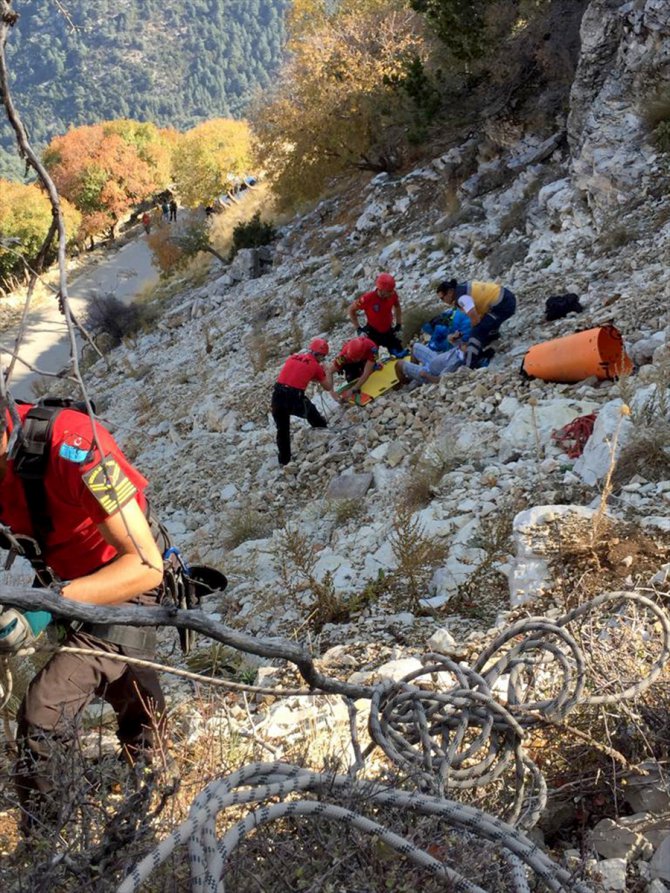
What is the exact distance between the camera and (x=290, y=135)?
16.8 m

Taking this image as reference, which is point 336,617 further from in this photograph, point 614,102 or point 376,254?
point 376,254

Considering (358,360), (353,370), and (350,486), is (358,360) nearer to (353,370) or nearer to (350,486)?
(353,370)

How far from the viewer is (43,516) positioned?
2164 mm

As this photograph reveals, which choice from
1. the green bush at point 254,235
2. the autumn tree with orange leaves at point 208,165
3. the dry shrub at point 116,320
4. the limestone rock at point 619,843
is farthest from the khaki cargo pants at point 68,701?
the autumn tree with orange leaves at point 208,165

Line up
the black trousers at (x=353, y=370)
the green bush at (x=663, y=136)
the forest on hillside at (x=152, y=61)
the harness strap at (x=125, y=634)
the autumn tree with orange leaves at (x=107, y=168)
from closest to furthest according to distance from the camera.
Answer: the harness strap at (x=125, y=634) < the black trousers at (x=353, y=370) < the green bush at (x=663, y=136) < the autumn tree with orange leaves at (x=107, y=168) < the forest on hillside at (x=152, y=61)

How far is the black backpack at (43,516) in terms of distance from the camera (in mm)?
2010

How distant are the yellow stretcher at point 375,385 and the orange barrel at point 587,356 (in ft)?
6.12

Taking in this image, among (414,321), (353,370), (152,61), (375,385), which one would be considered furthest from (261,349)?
(152,61)

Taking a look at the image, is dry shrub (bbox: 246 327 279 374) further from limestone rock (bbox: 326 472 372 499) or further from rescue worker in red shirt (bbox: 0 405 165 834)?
rescue worker in red shirt (bbox: 0 405 165 834)

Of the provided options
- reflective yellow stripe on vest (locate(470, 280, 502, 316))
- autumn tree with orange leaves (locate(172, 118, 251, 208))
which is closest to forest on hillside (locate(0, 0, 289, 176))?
autumn tree with orange leaves (locate(172, 118, 251, 208))

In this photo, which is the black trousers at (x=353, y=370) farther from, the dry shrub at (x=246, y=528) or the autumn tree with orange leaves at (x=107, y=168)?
the autumn tree with orange leaves at (x=107, y=168)

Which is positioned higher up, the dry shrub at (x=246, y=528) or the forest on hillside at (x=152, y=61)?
the forest on hillside at (x=152, y=61)

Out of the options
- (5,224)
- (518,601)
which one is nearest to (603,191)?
(518,601)

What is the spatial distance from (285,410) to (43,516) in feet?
15.2
